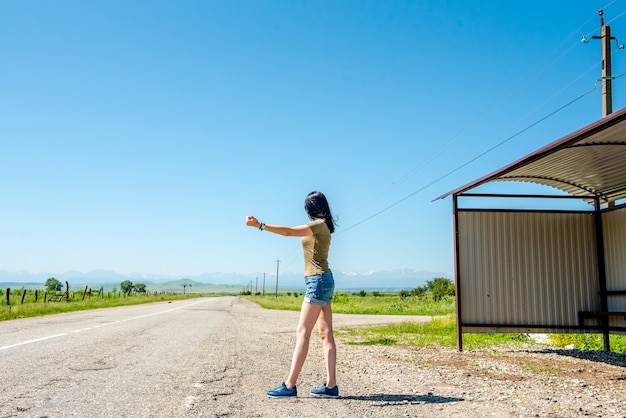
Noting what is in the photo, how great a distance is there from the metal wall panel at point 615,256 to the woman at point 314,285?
8.35 m

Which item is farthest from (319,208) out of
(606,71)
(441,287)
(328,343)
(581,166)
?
(441,287)

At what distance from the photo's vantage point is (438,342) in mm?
13602

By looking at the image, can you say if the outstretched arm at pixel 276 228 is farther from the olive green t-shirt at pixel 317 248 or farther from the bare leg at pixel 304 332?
the bare leg at pixel 304 332

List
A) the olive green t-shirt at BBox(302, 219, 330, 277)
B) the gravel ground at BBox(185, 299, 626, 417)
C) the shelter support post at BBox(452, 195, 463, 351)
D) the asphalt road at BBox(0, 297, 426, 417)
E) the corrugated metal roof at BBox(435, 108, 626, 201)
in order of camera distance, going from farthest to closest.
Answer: the shelter support post at BBox(452, 195, 463, 351)
the corrugated metal roof at BBox(435, 108, 626, 201)
the olive green t-shirt at BBox(302, 219, 330, 277)
the gravel ground at BBox(185, 299, 626, 417)
the asphalt road at BBox(0, 297, 426, 417)

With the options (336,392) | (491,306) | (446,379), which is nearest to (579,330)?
(491,306)

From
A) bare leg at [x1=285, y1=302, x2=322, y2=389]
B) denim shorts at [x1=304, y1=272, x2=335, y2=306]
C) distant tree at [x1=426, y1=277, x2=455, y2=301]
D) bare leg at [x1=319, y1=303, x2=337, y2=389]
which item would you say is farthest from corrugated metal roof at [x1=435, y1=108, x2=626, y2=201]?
distant tree at [x1=426, y1=277, x2=455, y2=301]

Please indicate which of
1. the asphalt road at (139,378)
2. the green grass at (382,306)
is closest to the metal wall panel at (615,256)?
the asphalt road at (139,378)

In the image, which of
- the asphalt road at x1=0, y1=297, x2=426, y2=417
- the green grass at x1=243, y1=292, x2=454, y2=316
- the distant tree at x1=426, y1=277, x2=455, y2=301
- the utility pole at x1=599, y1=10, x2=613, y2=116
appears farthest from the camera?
the distant tree at x1=426, y1=277, x2=455, y2=301

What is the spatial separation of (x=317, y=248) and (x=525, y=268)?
25.3 ft

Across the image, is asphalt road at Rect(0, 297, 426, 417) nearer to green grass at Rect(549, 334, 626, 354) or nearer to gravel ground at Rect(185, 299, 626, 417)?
gravel ground at Rect(185, 299, 626, 417)

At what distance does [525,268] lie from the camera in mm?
12070

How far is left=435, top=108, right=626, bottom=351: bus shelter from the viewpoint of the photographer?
38.5 feet

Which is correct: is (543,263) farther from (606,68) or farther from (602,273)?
(606,68)

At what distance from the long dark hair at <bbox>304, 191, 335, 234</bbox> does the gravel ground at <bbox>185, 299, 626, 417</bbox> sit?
1940mm
